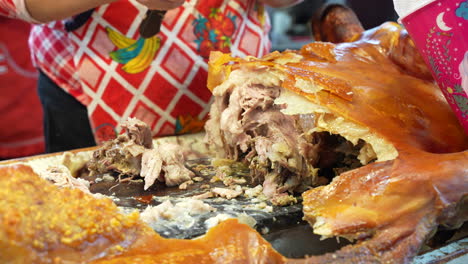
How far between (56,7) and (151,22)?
0.38m

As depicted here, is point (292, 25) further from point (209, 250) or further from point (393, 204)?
point (209, 250)

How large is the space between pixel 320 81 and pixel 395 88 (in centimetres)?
23

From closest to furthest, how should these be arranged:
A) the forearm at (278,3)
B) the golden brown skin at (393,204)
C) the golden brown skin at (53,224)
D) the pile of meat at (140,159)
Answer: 1. the golden brown skin at (53,224)
2. the golden brown skin at (393,204)
3. the pile of meat at (140,159)
4. the forearm at (278,3)

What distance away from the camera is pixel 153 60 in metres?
1.85

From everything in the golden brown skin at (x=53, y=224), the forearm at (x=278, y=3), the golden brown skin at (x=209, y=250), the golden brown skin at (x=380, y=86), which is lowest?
the golden brown skin at (x=209, y=250)

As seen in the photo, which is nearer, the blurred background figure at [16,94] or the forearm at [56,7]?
the forearm at [56,7]

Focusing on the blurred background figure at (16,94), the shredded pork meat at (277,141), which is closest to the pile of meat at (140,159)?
the shredded pork meat at (277,141)

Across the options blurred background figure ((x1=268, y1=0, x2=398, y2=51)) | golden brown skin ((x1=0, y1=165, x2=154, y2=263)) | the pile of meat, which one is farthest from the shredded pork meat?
blurred background figure ((x1=268, y1=0, x2=398, y2=51))

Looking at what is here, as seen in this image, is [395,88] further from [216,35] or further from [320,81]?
[216,35]

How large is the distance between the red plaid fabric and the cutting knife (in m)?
0.03

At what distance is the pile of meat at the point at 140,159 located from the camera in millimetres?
1321

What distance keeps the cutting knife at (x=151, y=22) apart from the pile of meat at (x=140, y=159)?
52cm

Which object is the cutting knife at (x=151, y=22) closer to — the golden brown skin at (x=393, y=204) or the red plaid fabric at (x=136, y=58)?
the red plaid fabric at (x=136, y=58)

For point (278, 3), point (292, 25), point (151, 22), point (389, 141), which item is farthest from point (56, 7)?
point (292, 25)
